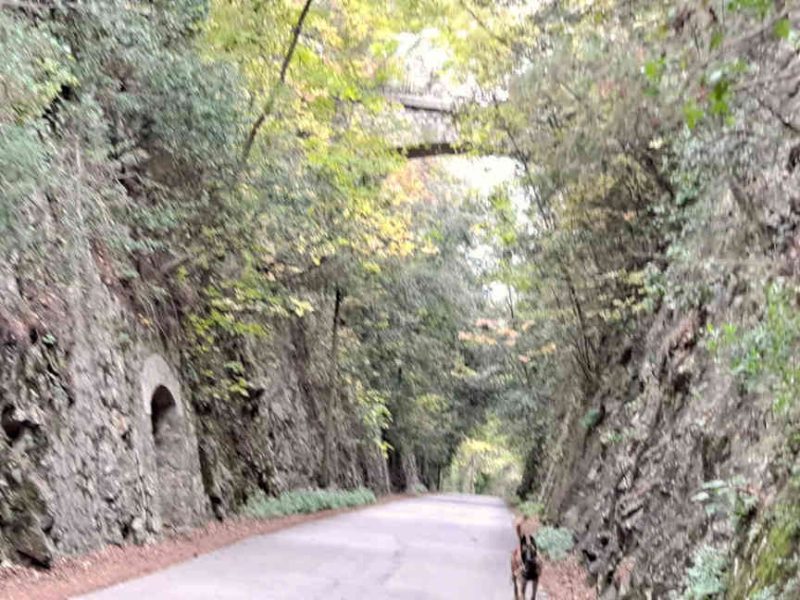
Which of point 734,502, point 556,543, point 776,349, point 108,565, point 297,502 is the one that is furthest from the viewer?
point 297,502

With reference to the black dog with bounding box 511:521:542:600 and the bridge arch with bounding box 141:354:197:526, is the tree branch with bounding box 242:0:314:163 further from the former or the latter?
the black dog with bounding box 511:521:542:600

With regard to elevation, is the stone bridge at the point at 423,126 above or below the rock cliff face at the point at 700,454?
above

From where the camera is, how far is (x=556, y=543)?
16.1 m

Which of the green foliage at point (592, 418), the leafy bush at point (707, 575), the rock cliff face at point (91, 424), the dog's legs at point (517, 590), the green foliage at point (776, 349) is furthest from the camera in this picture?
the green foliage at point (592, 418)

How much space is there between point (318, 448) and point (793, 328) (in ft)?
77.8

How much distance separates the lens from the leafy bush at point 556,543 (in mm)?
15672

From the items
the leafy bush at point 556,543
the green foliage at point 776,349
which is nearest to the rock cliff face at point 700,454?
the green foliage at point 776,349

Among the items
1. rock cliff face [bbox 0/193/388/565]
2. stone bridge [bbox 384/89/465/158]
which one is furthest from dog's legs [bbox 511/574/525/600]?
stone bridge [bbox 384/89/465/158]

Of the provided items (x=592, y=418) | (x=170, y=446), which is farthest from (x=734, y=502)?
(x=170, y=446)

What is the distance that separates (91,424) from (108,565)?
2355 mm

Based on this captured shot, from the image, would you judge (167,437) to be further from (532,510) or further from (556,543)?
(532,510)

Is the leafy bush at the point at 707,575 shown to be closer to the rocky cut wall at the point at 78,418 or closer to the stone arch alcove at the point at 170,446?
the rocky cut wall at the point at 78,418

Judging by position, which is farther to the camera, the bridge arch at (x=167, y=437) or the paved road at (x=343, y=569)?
the bridge arch at (x=167, y=437)

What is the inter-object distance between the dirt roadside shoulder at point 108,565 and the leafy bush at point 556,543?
230 inches
